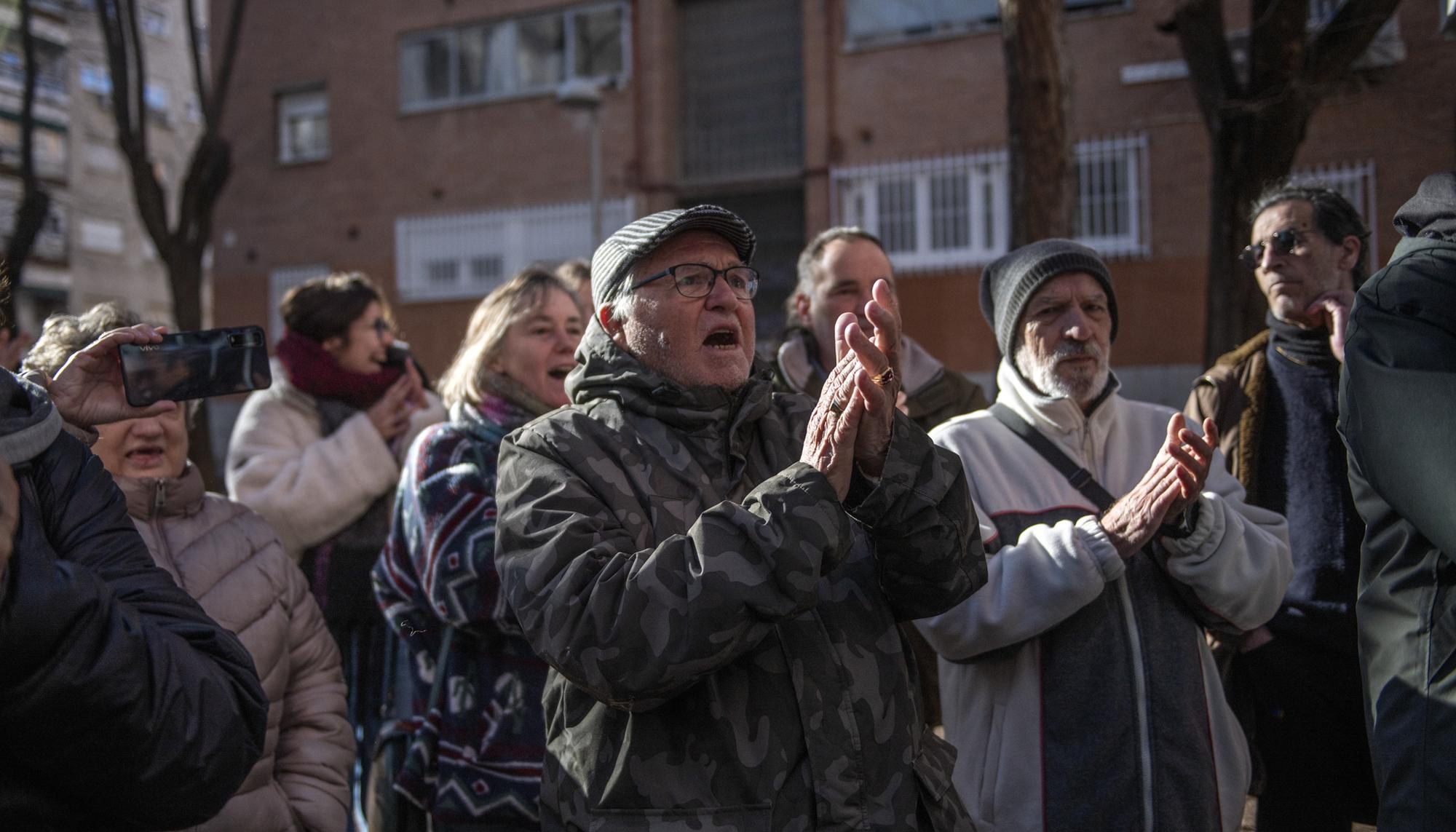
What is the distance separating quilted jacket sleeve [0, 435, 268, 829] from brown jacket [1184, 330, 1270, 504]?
→ 9.42 feet

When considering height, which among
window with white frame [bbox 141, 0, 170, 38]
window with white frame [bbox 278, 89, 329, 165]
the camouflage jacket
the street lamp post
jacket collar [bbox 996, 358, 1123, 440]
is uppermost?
window with white frame [bbox 141, 0, 170, 38]

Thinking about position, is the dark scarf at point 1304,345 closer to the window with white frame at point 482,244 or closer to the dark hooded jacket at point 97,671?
the dark hooded jacket at point 97,671

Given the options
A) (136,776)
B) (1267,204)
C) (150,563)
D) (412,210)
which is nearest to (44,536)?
(150,563)

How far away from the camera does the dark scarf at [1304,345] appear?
12.3 ft

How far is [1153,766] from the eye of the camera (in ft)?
9.19

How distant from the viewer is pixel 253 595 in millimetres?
3045

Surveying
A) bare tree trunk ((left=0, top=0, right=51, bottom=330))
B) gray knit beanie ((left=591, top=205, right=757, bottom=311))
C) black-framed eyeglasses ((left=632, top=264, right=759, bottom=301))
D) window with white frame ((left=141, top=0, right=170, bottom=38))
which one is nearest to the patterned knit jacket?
gray knit beanie ((left=591, top=205, right=757, bottom=311))

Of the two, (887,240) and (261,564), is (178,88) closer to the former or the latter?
(887,240)

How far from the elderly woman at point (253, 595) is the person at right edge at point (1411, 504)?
2.36 metres

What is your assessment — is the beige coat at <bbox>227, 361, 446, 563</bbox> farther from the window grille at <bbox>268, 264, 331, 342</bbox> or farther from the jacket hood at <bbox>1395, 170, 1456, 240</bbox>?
the window grille at <bbox>268, 264, 331, 342</bbox>

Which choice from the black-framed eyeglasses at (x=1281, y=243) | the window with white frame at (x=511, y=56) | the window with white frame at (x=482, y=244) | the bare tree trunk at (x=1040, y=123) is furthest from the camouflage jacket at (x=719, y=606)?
the window with white frame at (x=511, y=56)

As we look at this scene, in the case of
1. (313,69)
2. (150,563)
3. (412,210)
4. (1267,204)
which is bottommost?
(150,563)

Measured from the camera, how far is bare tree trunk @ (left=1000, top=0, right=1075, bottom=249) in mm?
7160

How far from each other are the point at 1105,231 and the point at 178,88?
108ft
